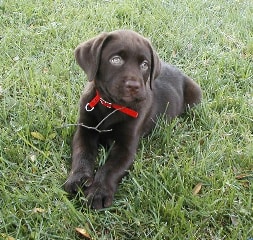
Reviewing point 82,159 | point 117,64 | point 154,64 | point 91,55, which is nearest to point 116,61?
point 117,64

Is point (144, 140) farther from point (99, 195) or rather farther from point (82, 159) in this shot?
point (99, 195)

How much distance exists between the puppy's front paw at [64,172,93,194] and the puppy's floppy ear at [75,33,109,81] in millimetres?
673

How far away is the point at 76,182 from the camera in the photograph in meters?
2.87

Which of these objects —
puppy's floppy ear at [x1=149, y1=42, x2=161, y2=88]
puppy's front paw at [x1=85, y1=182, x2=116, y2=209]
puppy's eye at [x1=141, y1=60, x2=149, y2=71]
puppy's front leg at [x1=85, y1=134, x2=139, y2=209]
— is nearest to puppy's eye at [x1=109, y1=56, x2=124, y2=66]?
puppy's eye at [x1=141, y1=60, x2=149, y2=71]

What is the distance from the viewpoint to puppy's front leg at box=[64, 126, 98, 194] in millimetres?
2883

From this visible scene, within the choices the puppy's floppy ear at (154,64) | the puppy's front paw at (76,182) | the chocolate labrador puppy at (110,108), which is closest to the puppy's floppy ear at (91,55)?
the chocolate labrador puppy at (110,108)

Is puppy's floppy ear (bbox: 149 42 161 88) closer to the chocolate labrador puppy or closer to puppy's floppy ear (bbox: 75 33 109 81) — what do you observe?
the chocolate labrador puppy

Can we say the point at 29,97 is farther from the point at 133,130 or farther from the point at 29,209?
the point at 29,209

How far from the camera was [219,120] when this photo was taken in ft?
12.6

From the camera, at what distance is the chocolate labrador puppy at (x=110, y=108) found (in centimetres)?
292

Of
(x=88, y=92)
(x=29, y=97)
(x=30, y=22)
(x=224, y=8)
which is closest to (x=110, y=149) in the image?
(x=88, y=92)

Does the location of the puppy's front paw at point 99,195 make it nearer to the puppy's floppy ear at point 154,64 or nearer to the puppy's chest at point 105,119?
the puppy's chest at point 105,119

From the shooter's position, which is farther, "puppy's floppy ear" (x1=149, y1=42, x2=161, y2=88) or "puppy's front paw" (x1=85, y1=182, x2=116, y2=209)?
"puppy's floppy ear" (x1=149, y1=42, x2=161, y2=88)

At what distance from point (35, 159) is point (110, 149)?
0.55 metres
